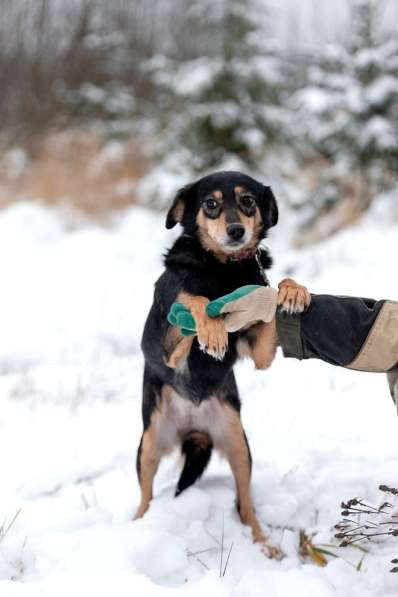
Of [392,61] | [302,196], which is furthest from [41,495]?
[392,61]

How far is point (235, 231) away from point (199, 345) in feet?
1.61

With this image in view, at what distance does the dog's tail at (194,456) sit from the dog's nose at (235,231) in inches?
37.4

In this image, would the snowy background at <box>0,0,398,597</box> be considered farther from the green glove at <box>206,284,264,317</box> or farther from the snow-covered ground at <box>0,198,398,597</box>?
the green glove at <box>206,284,264,317</box>

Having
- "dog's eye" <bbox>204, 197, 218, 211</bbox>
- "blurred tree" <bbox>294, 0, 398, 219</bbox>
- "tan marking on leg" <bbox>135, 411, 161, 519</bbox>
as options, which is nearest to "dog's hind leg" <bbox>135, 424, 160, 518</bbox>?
"tan marking on leg" <bbox>135, 411, 161, 519</bbox>

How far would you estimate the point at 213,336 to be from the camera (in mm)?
1955

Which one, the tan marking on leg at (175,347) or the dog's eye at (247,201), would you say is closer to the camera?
the tan marking on leg at (175,347)

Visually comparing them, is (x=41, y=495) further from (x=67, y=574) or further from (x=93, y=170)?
(x=93, y=170)

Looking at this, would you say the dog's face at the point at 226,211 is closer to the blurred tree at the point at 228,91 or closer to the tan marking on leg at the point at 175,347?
the tan marking on leg at the point at 175,347

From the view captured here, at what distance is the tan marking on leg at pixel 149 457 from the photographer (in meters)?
2.55

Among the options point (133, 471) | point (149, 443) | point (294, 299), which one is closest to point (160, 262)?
point (133, 471)

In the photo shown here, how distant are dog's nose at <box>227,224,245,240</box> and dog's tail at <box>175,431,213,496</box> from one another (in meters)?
0.95

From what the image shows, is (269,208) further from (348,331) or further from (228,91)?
(228,91)

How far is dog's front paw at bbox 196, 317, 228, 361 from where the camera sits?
1950 millimetres

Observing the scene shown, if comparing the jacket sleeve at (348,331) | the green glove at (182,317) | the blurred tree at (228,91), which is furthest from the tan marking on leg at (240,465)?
the blurred tree at (228,91)
